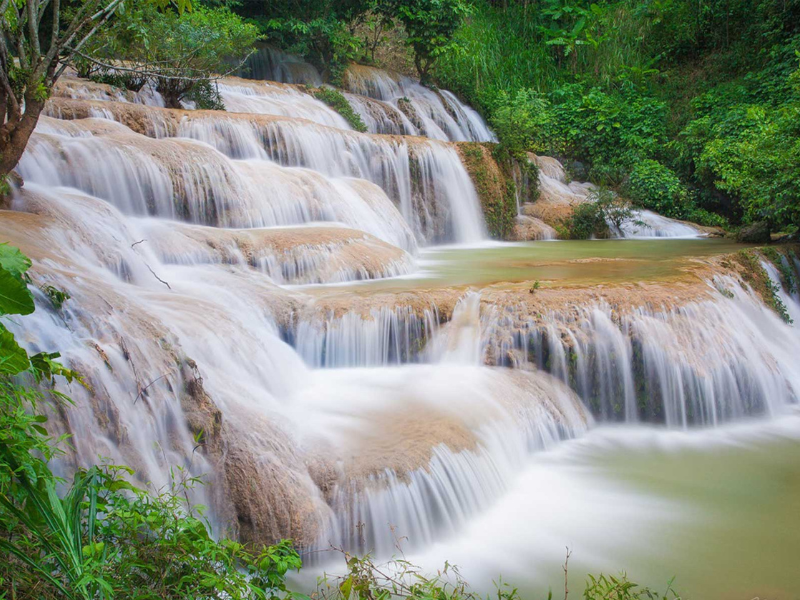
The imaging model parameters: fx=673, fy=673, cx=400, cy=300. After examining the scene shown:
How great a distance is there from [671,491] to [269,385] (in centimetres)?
306

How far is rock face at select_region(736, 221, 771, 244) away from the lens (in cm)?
1090

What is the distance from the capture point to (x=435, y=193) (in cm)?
1246

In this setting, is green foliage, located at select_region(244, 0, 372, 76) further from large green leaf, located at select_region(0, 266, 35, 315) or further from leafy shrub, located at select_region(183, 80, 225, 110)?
large green leaf, located at select_region(0, 266, 35, 315)

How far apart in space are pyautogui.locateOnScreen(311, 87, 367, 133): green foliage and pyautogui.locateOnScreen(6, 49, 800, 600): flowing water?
343 centimetres

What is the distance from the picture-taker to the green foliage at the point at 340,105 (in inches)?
563

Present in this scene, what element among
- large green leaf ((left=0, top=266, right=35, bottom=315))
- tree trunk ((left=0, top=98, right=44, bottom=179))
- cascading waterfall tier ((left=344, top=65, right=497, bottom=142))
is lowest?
large green leaf ((left=0, top=266, right=35, bottom=315))

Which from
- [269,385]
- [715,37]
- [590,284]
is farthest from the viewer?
[715,37]

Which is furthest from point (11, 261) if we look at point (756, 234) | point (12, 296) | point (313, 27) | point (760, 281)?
point (313, 27)

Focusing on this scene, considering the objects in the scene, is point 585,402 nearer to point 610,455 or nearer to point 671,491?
point 610,455

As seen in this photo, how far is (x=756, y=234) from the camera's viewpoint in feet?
36.1

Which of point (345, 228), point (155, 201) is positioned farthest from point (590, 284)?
point (155, 201)

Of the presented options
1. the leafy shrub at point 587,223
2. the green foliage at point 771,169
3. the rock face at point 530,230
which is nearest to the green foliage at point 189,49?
the rock face at point 530,230

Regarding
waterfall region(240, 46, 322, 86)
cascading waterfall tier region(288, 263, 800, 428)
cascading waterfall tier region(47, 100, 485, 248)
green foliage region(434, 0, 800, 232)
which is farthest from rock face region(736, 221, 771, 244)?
waterfall region(240, 46, 322, 86)

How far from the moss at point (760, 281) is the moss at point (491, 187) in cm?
548
